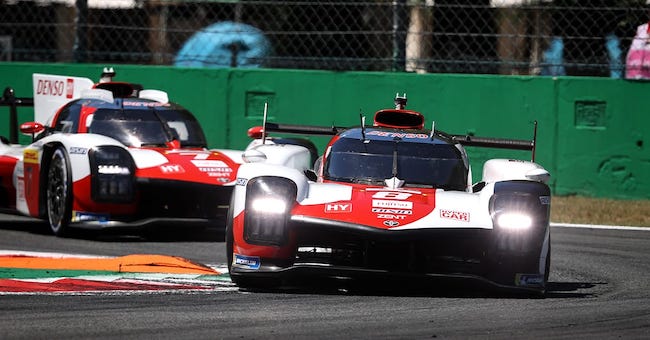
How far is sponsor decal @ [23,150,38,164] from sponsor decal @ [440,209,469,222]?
5.44m

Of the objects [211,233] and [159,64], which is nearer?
[211,233]

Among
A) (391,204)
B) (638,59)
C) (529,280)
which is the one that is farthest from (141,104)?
(529,280)

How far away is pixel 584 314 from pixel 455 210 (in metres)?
1.16

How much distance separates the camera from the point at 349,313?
7086 mm

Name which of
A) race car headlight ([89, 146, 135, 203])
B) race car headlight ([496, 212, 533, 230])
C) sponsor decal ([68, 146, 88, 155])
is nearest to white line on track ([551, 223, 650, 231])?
race car headlight ([89, 146, 135, 203])

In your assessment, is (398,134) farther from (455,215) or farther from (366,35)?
(366,35)

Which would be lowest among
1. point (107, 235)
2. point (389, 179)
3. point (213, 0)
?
point (107, 235)

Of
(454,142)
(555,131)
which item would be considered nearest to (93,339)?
(454,142)

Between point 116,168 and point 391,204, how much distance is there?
4152 millimetres

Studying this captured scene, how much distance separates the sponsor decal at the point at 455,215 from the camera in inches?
315

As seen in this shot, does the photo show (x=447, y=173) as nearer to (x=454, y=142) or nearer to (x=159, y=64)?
(x=454, y=142)

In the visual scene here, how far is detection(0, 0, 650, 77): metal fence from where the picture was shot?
14531 mm

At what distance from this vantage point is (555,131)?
1465 centimetres

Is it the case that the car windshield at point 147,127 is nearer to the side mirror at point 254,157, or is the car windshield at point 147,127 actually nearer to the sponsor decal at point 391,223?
the side mirror at point 254,157
